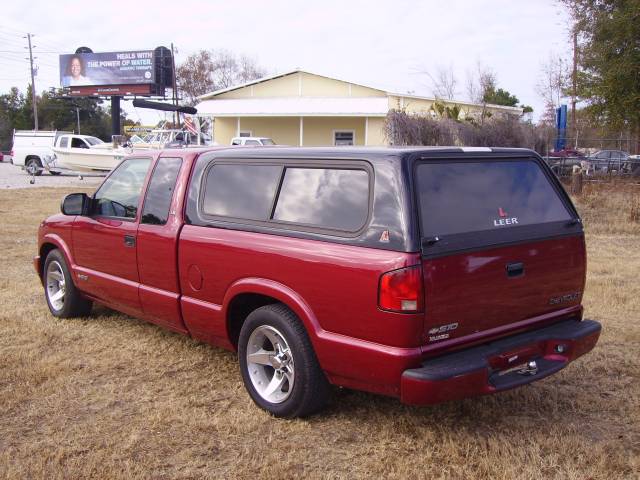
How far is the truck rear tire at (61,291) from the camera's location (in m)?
6.14

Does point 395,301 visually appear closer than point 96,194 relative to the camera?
Yes

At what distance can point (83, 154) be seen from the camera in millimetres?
27969

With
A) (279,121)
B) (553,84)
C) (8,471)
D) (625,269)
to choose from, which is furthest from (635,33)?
(553,84)

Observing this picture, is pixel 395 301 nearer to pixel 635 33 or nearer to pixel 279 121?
pixel 635 33

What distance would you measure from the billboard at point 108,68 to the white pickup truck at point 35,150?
2204 cm

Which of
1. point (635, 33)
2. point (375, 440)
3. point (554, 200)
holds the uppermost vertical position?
point (635, 33)

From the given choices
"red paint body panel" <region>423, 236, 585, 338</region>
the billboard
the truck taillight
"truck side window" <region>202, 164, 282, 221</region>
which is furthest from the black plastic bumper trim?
the billboard

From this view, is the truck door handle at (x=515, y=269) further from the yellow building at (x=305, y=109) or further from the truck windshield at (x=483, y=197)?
the yellow building at (x=305, y=109)

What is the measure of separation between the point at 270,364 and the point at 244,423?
0.40 meters

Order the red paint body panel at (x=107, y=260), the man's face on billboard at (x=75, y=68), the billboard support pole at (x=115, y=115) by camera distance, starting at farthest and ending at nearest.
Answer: the man's face on billboard at (x=75, y=68)
the billboard support pole at (x=115, y=115)
the red paint body panel at (x=107, y=260)

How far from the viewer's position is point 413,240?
337cm

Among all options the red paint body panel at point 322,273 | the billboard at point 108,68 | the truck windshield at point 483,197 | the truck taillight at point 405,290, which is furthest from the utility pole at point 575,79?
the billboard at point 108,68

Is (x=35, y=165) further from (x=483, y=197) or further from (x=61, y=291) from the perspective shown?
(x=483, y=197)

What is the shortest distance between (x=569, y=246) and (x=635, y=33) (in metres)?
18.6
